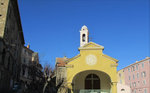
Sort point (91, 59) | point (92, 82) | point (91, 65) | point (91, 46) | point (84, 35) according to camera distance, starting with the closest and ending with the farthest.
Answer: point (91, 65), point (91, 59), point (91, 46), point (92, 82), point (84, 35)

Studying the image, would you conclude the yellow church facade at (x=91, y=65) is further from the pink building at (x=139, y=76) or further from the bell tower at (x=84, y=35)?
the pink building at (x=139, y=76)

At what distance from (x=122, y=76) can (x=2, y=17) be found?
47.0 meters

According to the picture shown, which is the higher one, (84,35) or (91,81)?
(84,35)

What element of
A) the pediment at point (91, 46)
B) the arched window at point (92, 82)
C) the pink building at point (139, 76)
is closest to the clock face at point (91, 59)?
the pediment at point (91, 46)

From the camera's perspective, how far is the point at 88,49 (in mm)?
21234

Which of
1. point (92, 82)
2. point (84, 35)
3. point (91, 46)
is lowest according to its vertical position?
point (92, 82)

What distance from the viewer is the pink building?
138ft

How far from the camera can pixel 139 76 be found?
4566 cm

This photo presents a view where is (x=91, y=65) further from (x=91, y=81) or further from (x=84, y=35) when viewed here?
(x=84, y=35)

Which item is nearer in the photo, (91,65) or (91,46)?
(91,65)

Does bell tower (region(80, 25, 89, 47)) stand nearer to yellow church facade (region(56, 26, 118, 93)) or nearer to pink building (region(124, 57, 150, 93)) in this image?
yellow church facade (region(56, 26, 118, 93))

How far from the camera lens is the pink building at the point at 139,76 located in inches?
1661

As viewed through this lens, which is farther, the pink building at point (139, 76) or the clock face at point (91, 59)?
the pink building at point (139, 76)

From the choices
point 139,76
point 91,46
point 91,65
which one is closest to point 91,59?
point 91,65
